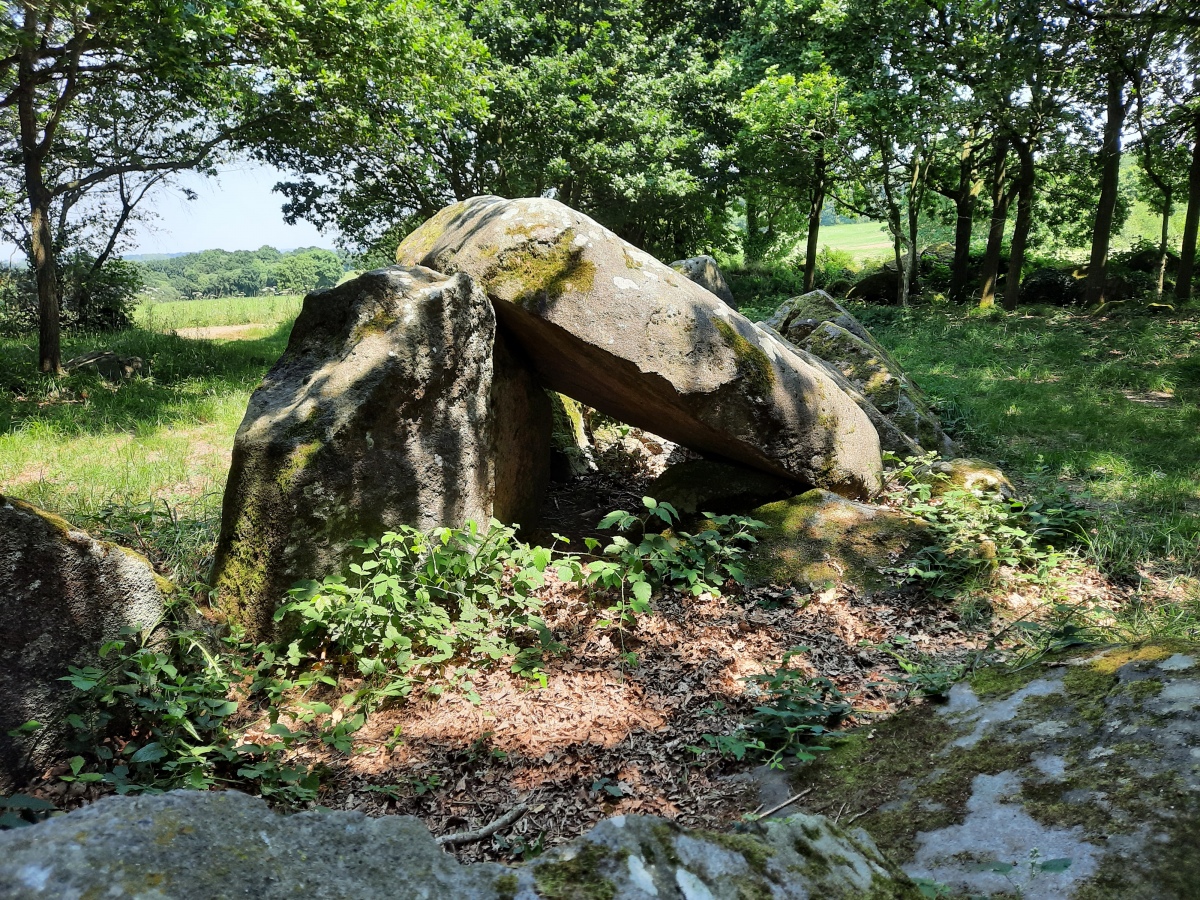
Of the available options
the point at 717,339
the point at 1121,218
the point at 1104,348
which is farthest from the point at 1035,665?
the point at 1121,218

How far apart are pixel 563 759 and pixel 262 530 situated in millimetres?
2043

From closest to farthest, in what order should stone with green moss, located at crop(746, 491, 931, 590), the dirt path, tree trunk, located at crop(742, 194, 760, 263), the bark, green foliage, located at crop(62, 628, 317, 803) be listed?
green foliage, located at crop(62, 628, 317, 803)
stone with green moss, located at crop(746, 491, 931, 590)
the dirt path
the bark
tree trunk, located at crop(742, 194, 760, 263)

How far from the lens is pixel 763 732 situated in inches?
123

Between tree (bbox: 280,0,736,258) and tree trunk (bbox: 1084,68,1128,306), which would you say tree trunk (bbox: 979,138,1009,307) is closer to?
tree trunk (bbox: 1084,68,1128,306)

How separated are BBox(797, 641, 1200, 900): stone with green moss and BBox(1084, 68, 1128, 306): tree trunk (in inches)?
640

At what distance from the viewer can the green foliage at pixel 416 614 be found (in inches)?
145

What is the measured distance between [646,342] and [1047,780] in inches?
128

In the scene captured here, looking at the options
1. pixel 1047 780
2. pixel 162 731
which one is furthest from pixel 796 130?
pixel 162 731

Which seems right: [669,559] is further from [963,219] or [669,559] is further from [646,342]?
[963,219]

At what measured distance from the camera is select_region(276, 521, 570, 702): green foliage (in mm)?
3695

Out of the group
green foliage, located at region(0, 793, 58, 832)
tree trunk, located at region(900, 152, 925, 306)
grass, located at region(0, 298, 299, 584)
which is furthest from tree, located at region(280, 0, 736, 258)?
green foliage, located at region(0, 793, 58, 832)

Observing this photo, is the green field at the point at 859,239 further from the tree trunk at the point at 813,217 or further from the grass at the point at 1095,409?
the grass at the point at 1095,409

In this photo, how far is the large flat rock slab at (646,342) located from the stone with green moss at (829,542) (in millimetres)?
303

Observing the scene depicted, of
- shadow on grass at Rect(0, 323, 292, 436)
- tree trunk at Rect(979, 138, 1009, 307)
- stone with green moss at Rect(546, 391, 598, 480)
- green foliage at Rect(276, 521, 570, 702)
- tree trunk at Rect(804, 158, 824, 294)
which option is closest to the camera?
green foliage at Rect(276, 521, 570, 702)
